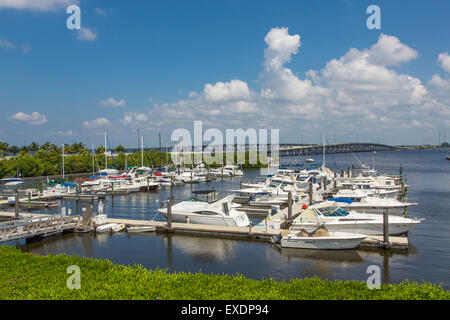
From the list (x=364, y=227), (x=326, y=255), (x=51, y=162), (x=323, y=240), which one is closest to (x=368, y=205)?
(x=364, y=227)

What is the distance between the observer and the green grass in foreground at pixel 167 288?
37.1ft

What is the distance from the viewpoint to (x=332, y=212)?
26.9m

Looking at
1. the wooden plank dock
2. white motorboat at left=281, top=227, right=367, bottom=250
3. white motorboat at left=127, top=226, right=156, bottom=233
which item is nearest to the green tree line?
white motorboat at left=127, top=226, right=156, bottom=233

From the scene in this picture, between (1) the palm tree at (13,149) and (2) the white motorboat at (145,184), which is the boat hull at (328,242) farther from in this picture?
(1) the palm tree at (13,149)

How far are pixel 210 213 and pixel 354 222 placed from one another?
38.4 feet

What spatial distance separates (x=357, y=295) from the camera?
11.4m

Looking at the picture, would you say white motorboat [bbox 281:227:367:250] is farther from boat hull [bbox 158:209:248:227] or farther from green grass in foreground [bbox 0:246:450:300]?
green grass in foreground [bbox 0:246:450:300]

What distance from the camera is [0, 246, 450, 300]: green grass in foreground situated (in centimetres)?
1131

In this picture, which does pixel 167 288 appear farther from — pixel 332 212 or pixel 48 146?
pixel 48 146

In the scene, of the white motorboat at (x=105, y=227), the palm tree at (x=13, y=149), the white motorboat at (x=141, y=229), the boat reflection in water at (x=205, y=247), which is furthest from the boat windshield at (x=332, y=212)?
the palm tree at (x=13, y=149)

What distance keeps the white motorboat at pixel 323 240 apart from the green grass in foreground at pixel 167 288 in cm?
1006
